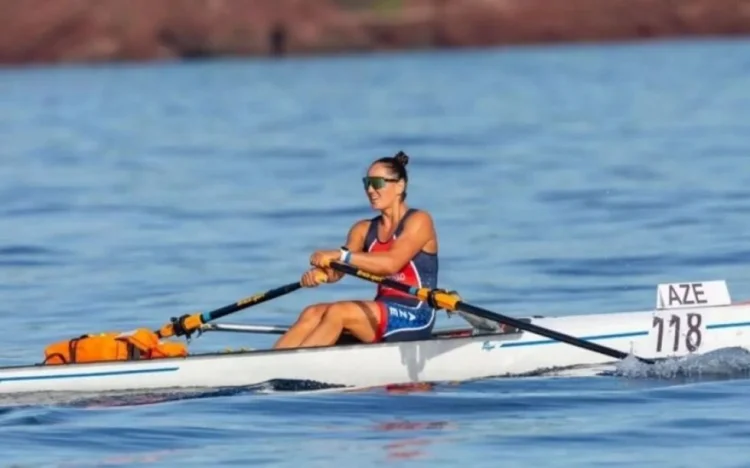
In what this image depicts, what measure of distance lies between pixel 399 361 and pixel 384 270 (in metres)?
0.67

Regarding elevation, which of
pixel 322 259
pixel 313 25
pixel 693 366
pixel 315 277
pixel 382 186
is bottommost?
pixel 693 366

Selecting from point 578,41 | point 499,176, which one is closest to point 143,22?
point 578,41

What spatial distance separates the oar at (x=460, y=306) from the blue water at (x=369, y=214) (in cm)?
30

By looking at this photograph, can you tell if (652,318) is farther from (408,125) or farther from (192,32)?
(192,32)

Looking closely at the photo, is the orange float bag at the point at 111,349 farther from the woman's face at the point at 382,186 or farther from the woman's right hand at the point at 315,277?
the woman's face at the point at 382,186

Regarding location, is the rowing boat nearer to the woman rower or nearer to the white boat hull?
the white boat hull

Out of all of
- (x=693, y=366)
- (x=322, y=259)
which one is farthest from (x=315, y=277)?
(x=693, y=366)

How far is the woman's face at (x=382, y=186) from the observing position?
14.0 meters

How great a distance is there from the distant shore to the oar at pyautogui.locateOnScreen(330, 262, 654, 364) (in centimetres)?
6522

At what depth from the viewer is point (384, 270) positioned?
14.1m

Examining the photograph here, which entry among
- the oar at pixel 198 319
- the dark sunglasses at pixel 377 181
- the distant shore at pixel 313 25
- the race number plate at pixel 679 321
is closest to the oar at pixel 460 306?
the race number plate at pixel 679 321

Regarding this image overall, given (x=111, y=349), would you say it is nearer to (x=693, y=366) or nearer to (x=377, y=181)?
(x=377, y=181)

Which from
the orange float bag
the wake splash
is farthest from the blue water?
the orange float bag

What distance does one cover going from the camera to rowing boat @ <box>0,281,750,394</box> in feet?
45.0
